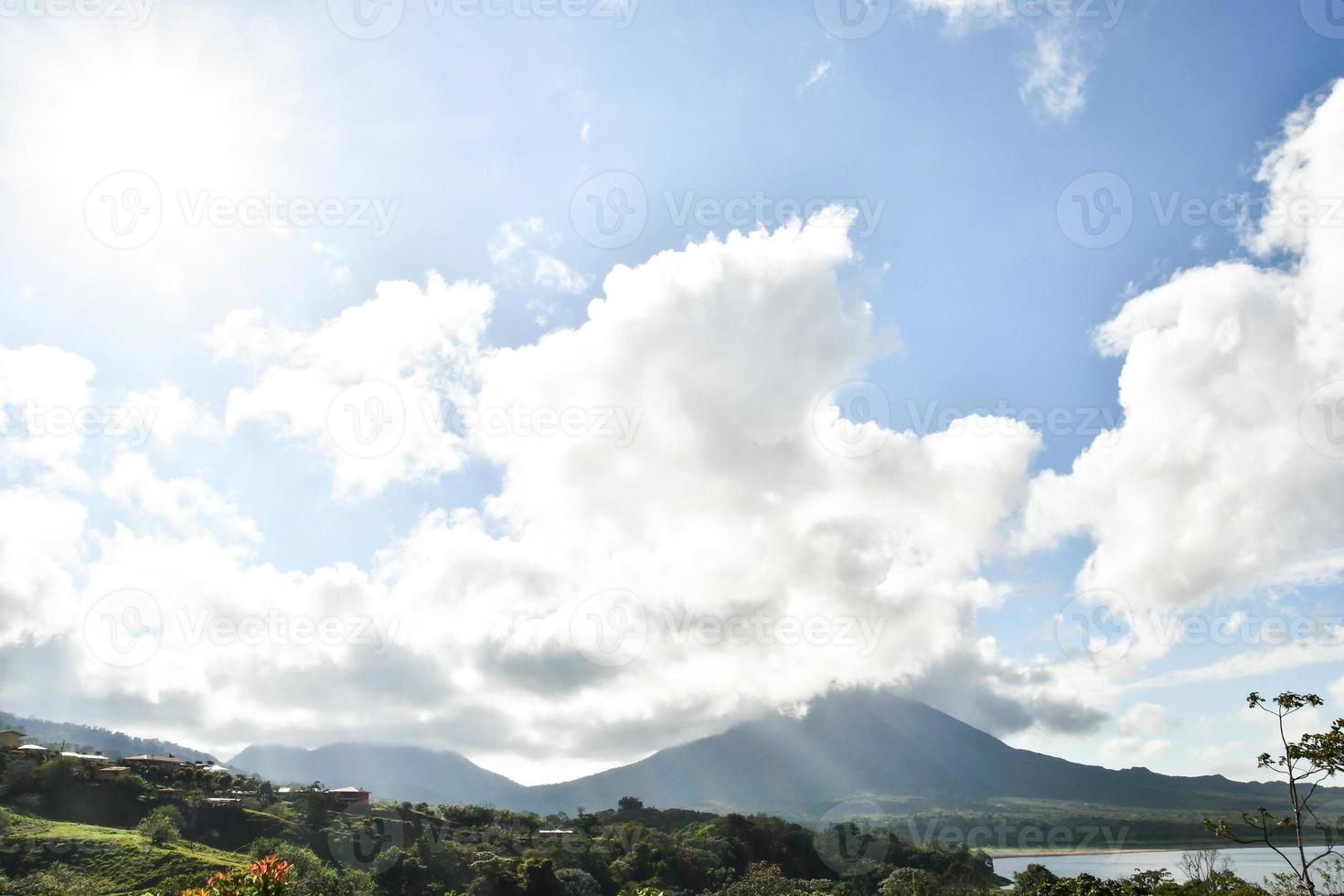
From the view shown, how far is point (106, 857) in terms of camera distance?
218 ft

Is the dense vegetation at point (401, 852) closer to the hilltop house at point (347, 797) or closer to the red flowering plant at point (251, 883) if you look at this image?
the hilltop house at point (347, 797)

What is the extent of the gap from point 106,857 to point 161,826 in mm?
8748

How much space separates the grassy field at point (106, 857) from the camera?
63.2 metres

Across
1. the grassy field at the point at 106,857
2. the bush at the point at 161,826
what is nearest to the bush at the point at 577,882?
the grassy field at the point at 106,857

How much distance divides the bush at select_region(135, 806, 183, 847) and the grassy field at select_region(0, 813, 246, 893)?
0.88 meters

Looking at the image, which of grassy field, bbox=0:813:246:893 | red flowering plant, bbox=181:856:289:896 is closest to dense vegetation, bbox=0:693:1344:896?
grassy field, bbox=0:813:246:893

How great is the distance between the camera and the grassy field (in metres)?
63.2

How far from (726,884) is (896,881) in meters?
20.1

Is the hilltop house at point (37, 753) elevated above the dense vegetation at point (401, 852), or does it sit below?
above

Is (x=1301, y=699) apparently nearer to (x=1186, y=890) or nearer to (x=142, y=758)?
(x=1186, y=890)

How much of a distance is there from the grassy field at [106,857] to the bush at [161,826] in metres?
0.88

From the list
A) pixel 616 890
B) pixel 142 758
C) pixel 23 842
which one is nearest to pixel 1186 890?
pixel 616 890

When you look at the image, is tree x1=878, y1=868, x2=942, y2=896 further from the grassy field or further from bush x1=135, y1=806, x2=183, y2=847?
bush x1=135, y1=806, x2=183, y2=847

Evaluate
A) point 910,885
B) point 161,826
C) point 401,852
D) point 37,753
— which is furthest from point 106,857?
point 910,885
